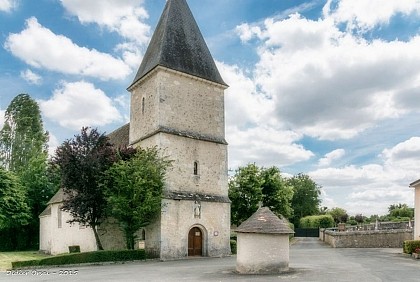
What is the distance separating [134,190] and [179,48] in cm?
1179

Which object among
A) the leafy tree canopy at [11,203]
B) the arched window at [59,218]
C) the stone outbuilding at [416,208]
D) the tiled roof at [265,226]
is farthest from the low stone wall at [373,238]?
the leafy tree canopy at [11,203]

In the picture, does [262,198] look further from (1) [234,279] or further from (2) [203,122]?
(1) [234,279]

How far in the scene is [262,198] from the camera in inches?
1603

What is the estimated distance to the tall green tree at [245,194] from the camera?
129ft

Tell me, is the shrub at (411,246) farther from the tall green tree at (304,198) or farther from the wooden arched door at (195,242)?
the tall green tree at (304,198)

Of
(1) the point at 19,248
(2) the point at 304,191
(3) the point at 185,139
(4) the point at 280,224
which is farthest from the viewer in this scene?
(2) the point at 304,191

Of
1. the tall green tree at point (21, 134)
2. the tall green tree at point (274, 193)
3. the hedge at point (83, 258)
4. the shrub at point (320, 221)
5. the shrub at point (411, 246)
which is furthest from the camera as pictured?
the shrub at point (320, 221)

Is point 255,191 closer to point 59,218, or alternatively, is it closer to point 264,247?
point 59,218

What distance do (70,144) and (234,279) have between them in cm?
1547

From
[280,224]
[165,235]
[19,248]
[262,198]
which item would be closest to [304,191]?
[262,198]

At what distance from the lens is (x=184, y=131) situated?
29.3 meters

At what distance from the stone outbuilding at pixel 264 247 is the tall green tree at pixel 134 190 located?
29.5 ft

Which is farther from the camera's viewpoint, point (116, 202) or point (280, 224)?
point (116, 202)

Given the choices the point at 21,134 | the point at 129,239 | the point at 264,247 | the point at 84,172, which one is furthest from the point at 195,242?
the point at 21,134
